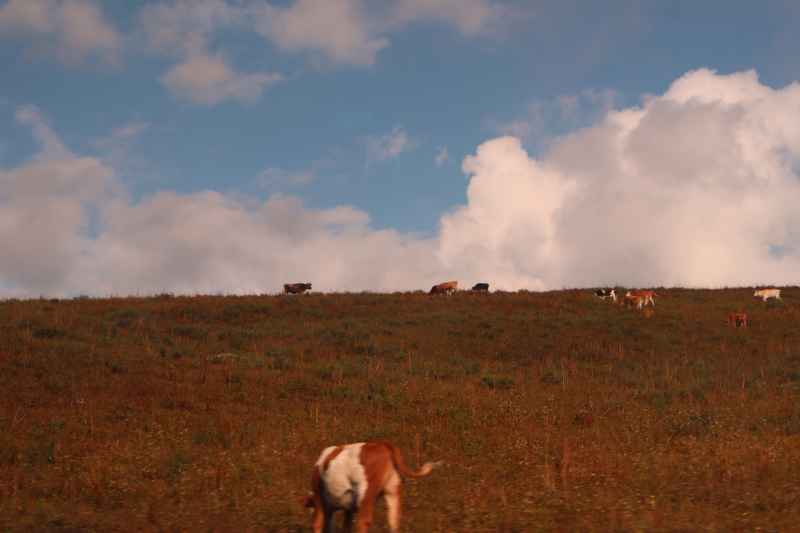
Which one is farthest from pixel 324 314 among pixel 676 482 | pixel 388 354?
pixel 676 482

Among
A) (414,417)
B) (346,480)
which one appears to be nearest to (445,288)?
(414,417)

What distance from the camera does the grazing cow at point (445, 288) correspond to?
150 ft

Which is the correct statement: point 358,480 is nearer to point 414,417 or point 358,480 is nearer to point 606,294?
point 414,417

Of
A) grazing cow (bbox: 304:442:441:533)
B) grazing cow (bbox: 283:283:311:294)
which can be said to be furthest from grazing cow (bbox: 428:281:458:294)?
grazing cow (bbox: 304:442:441:533)

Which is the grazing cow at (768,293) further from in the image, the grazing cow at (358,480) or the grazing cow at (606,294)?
the grazing cow at (358,480)

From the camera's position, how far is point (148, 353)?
72.9 feet

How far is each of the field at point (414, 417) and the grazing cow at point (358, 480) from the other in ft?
4.04

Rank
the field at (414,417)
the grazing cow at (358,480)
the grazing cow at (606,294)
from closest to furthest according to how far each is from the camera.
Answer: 1. the grazing cow at (358,480)
2. the field at (414,417)
3. the grazing cow at (606,294)

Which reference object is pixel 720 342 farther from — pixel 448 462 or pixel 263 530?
pixel 263 530

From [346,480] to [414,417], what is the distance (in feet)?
30.0

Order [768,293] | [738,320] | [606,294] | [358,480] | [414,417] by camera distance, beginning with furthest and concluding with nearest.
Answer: [606,294], [768,293], [738,320], [414,417], [358,480]

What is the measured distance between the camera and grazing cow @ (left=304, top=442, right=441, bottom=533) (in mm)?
6812

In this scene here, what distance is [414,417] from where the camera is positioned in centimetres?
1587

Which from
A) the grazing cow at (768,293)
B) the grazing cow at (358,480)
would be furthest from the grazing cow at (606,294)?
the grazing cow at (358,480)
